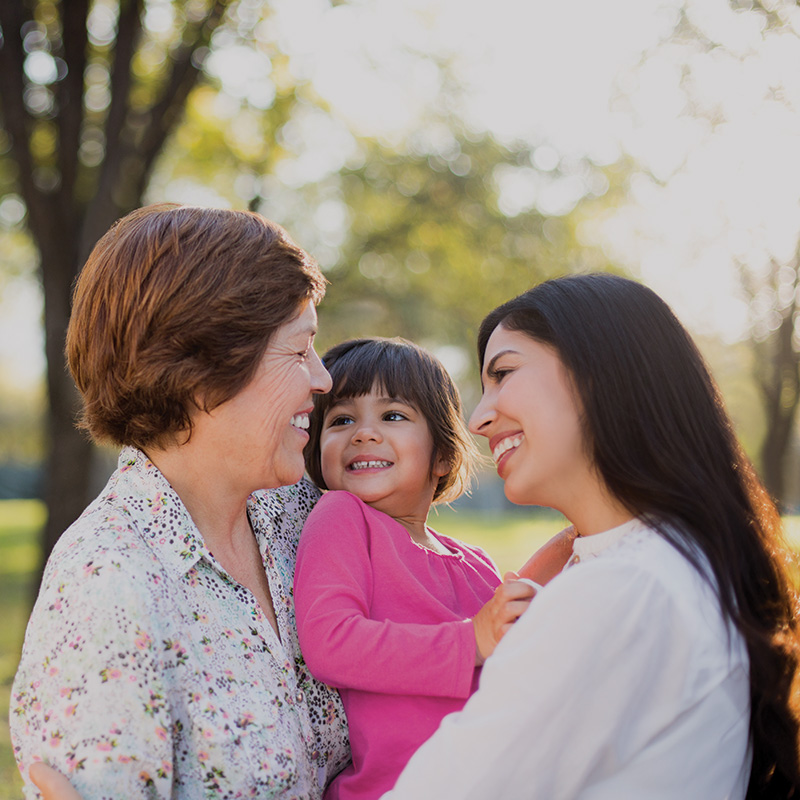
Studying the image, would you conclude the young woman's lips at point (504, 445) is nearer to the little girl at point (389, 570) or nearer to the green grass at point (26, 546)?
the little girl at point (389, 570)

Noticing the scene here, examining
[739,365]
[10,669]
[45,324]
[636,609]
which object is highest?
[636,609]

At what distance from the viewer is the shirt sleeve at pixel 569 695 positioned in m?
1.73

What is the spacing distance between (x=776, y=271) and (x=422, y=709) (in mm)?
9080

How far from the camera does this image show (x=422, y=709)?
8.10ft

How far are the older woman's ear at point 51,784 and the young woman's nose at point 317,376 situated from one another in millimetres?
1235

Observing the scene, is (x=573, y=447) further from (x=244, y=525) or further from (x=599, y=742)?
(x=244, y=525)

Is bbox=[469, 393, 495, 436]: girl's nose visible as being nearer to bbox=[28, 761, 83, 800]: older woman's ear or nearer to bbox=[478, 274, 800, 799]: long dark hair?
bbox=[478, 274, 800, 799]: long dark hair

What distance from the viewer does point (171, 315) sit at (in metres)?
2.25

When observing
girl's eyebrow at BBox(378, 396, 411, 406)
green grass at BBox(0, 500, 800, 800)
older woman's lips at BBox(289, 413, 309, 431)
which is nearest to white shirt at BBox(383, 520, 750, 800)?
green grass at BBox(0, 500, 800, 800)

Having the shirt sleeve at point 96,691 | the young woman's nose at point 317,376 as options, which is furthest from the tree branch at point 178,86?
the shirt sleeve at point 96,691

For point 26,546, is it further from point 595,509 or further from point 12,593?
point 595,509

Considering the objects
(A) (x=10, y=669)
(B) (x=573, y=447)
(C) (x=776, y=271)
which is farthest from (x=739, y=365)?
(B) (x=573, y=447)

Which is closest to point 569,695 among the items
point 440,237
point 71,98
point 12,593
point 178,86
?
point 178,86

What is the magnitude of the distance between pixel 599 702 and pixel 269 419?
3.97ft
